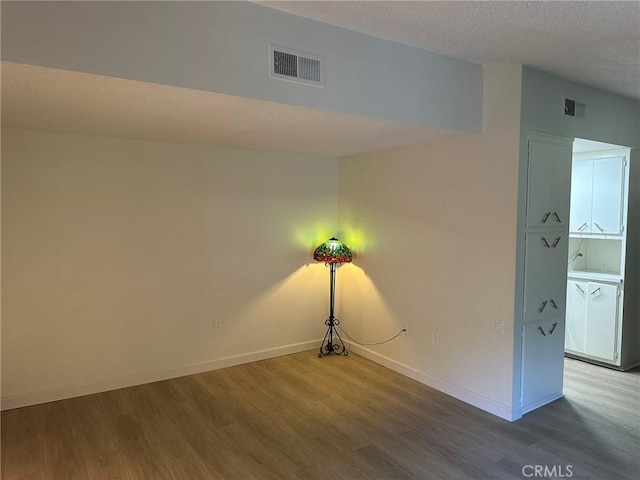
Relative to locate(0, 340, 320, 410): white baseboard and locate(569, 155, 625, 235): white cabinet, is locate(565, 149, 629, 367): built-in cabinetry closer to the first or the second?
locate(569, 155, 625, 235): white cabinet

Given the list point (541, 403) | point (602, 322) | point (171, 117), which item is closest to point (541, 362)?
point (541, 403)

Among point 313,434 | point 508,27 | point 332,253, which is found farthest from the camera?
point 332,253

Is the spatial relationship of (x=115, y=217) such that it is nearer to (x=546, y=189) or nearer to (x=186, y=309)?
(x=186, y=309)

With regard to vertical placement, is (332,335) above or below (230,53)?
below

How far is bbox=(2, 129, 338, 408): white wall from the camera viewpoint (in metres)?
3.48

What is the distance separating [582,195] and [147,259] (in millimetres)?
4741

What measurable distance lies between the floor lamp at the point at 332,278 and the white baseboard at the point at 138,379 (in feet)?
0.65

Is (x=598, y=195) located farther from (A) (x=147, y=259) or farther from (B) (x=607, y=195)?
(A) (x=147, y=259)

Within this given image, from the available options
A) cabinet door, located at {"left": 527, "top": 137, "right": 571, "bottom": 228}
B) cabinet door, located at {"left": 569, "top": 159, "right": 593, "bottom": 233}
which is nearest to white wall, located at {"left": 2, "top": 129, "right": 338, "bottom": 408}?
cabinet door, located at {"left": 527, "top": 137, "right": 571, "bottom": 228}

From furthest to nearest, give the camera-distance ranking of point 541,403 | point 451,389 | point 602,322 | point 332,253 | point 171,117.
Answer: point 332,253 → point 602,322 → point 451,389 → point 541,403 → point 171,117

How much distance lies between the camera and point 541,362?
3.54m

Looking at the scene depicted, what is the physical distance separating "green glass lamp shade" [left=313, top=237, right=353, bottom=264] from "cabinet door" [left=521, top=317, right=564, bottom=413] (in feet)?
6.59

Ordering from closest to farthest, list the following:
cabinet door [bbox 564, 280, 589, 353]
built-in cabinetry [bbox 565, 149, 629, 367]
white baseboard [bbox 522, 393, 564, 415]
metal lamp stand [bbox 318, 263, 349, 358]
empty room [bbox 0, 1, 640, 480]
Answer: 1. empty room [bbox 0, 1, 640, 480]
2. white baseboard [bbox 522, 393, 564, 415]
3. built-in cabinetry [bbox 565, 149, 629, 367]
4. cabinet door [bbox 564, 280, 589, 353]
5. metal lamp stand [bbox 318, 263, 349, 358]

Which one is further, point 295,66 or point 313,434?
point 313,434
